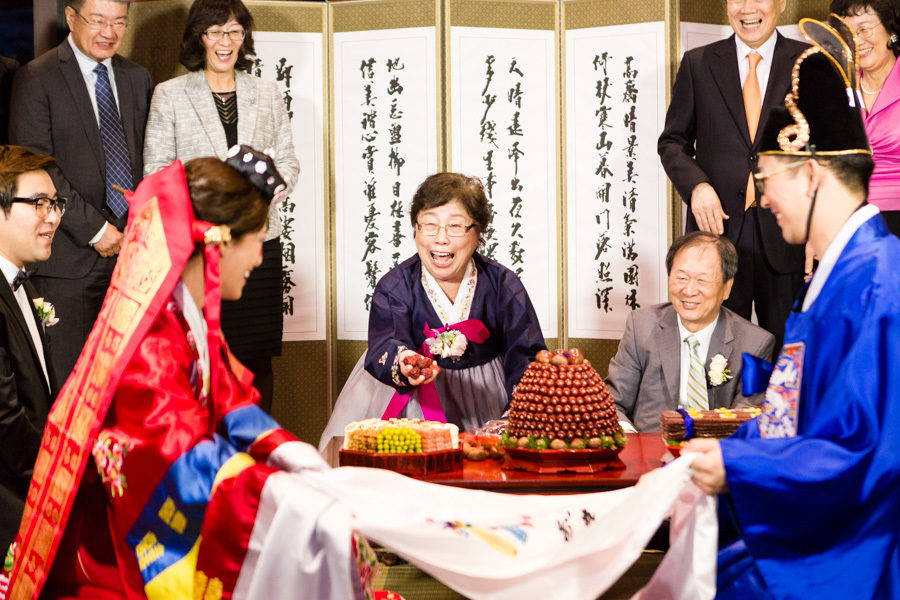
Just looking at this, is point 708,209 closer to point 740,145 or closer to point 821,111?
point 740,145

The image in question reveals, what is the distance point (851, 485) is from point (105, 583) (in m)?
1.49

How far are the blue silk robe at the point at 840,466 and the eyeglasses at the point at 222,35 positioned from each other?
3359 millimetres

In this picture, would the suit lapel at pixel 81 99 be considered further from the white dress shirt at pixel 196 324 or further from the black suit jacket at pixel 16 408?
the white dress shirt at pixel 196 324

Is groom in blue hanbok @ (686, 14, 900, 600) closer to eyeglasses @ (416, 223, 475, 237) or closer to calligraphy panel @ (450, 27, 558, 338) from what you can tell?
eyeglasses @ (416, 223, 475, 237)

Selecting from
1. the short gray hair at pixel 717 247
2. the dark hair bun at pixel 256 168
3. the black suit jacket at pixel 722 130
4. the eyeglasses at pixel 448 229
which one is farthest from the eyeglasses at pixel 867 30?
the dark hair bun at pixel 256 168

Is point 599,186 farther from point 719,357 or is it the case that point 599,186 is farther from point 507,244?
point 719,357

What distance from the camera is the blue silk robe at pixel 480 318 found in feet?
12.9

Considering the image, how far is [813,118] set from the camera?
2244 mm

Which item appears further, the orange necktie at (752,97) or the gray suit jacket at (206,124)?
the gray suit jacket at (206,124)

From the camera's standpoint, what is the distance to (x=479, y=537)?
2.20 m

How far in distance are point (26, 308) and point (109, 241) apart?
3.31ft

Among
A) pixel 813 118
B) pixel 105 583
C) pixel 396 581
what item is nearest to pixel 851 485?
pixel 813 118

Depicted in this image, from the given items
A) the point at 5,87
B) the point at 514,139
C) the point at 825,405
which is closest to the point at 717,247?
the point at 514,139

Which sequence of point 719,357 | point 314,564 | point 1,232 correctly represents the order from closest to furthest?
point 314,564 → point 1,232 → point 719,357
